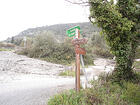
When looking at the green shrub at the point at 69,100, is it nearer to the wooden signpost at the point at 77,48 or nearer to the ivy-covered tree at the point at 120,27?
the wooden signpost at the point at 77,48

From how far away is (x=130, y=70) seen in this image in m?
4.54

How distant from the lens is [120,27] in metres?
3.97

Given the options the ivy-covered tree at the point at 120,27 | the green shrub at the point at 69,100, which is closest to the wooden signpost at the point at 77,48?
the green shrub at the point at 69,100

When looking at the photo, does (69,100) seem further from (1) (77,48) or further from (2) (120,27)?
(2) (120,27)

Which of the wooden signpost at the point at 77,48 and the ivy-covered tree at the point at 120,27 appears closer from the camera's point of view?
the wooden signpost at the point at 77,48

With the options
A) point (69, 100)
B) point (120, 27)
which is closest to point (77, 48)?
point (69, 100)

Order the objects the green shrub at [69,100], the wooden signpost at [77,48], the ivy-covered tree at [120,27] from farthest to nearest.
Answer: the ivy-covered tree at [120,27] < the wooden signpost at [77,48] < the green shrub at [69,100]

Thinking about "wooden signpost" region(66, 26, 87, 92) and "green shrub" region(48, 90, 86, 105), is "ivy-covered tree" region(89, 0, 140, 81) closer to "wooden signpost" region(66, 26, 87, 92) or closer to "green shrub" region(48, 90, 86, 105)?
"wooden signpost" region(66, 26, 87, 92)

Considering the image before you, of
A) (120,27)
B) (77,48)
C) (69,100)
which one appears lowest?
(69,100)

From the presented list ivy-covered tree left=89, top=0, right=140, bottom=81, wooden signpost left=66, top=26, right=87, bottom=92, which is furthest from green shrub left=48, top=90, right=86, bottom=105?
ivy-covered tree left=89, top=0, right=140, bottom=81

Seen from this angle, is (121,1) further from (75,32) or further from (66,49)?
(66,49)

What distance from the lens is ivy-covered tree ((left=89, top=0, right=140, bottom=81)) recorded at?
399 centimetres

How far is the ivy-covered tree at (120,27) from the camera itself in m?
3.99

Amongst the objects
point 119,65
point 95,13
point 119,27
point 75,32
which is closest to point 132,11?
point 119,27
